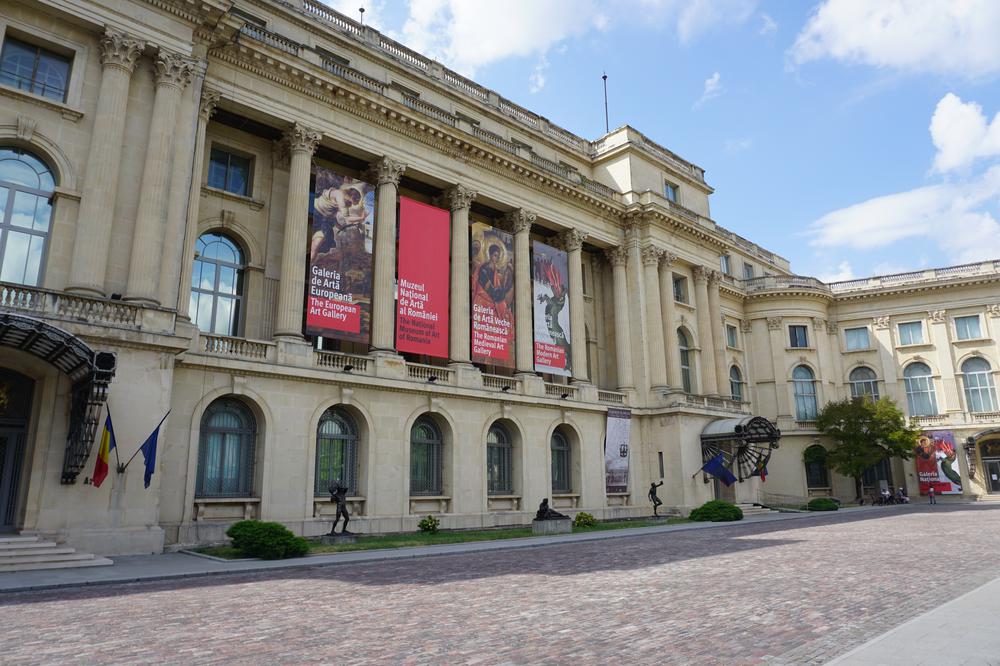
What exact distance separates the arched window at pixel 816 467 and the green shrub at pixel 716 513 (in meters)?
23.2

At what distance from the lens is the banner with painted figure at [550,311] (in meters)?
34.4

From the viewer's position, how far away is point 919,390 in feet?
178

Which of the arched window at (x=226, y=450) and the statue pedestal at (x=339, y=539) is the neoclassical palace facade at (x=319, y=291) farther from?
the statue pedestal at (x=339, y=539)

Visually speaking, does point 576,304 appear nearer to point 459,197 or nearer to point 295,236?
point 459,197

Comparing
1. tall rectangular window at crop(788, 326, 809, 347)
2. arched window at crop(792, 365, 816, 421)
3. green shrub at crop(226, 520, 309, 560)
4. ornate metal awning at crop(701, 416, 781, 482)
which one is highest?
tall rectangular window at crop(788, 326, 809, 347)

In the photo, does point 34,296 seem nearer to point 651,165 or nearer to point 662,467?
point 662,467

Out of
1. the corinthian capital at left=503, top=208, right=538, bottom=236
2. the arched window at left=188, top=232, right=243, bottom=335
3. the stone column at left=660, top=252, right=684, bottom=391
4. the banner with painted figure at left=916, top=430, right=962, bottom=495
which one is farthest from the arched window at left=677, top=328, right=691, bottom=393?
the arched window at left=188, top=232, right=243, bottom=335

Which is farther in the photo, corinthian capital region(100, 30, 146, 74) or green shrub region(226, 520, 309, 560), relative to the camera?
corinthian capital region(100, 30, 146, 74)

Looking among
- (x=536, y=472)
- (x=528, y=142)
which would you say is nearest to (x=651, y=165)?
(x=528, y=142)

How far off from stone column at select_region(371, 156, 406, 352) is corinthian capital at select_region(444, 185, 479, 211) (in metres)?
3.13

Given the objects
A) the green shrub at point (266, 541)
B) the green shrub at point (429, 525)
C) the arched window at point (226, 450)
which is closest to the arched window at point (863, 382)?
the green shrub at point (429, 525)

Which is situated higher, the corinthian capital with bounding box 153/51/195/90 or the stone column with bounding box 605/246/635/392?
the corinthian capital with bounding box 153/51/195/90

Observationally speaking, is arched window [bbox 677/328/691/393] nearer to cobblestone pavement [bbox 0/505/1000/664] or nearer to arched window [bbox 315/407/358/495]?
arched window [bbox 315/407/358/495]

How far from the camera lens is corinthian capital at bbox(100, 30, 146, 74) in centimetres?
2153
